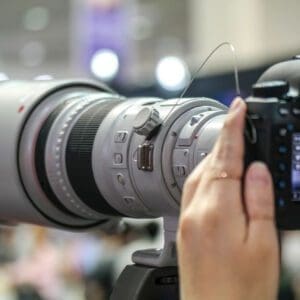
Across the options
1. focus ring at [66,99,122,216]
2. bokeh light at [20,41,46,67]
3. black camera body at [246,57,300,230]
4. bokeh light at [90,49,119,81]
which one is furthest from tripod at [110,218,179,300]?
bokeh light at [20,41,46,67]

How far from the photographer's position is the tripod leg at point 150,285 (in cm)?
134

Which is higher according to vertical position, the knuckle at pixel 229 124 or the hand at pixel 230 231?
the knuckle at pixel 229 124

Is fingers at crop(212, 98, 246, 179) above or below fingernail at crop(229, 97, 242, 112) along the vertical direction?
below

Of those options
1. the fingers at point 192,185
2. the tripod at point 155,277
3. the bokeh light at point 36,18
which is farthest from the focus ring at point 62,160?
the bokeh light at point 36,18

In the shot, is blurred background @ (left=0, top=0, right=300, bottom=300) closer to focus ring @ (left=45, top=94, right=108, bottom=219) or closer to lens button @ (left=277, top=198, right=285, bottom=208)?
focus ring @ (left=45, top=94, right=108, bottom=219)

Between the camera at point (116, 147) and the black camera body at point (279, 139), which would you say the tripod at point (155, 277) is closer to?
the camera at point (116, 147)

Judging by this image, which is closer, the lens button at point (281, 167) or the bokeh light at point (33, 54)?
the lens button at point (281, 167)

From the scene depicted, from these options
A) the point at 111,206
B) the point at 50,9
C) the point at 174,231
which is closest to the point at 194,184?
the point at 174,231

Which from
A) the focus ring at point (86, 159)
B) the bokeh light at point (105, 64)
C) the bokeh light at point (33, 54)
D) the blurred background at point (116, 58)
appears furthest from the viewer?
the bokeh light at point (33, 54)

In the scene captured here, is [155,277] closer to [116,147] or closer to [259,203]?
[116,147]

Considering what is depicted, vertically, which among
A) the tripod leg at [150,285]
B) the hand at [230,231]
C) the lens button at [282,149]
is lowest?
the tripod leg at [150,285]

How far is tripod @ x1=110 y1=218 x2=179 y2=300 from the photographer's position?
1.34 meters

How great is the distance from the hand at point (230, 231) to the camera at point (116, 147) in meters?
0.03

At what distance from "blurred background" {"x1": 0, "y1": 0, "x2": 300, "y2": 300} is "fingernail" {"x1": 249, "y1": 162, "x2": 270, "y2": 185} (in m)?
0.50
